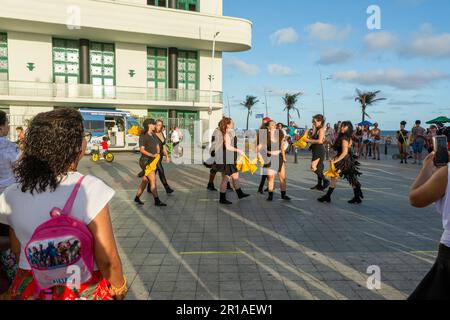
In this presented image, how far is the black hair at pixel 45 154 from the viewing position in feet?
5.54

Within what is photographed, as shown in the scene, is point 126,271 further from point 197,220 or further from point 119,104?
point 119,104

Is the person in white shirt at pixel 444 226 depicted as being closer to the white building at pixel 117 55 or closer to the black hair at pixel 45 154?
the black hair at pixel 45 154

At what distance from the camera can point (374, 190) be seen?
381 inches

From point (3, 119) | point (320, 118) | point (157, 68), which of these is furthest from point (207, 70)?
point (3, 119)

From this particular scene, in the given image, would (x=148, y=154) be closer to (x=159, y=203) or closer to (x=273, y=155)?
(x=159, y=203)

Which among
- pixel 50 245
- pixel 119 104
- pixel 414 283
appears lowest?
pixel 414 283

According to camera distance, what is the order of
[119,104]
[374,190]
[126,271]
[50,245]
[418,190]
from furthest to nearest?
1. [119,104]
2. [374,190]
3. [126,271]
4. [418,190]
5. [50,245]

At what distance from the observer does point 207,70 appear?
3428 cm

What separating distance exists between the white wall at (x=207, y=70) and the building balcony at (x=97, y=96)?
1.14m

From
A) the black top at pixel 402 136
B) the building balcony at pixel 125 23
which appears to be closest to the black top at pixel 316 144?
the black top at pixel 402 136

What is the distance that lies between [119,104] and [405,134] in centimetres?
2274

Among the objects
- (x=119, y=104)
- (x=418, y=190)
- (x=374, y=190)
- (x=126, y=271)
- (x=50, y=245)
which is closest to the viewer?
(x=50, y=245)
